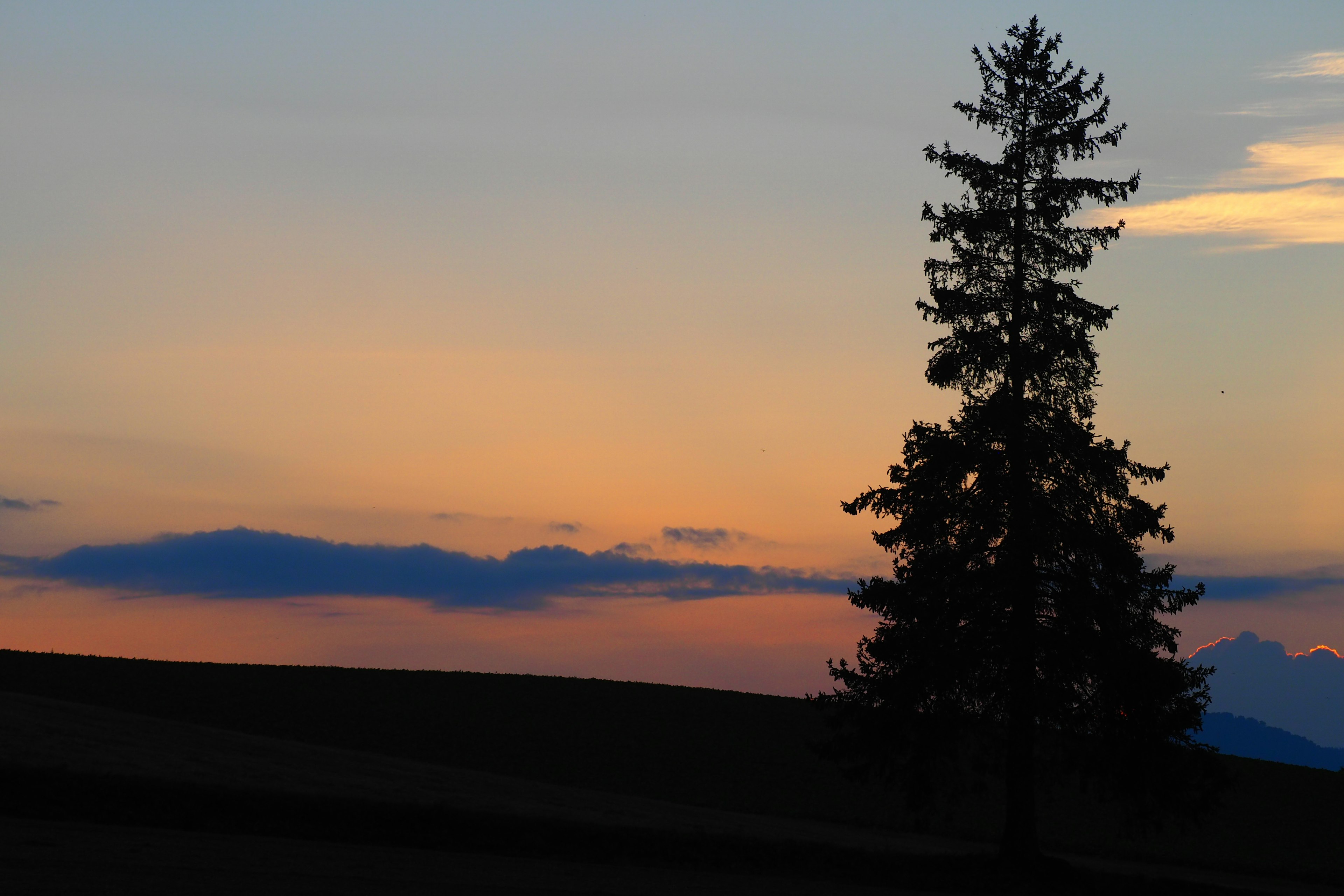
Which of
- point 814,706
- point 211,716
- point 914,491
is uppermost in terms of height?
point 914,491

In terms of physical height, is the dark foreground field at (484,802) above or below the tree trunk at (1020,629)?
below

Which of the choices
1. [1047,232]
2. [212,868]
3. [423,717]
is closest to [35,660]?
[423,717]

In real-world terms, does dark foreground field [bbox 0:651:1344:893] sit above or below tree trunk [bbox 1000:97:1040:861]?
below

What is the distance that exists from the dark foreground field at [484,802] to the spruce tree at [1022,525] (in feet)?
10.7

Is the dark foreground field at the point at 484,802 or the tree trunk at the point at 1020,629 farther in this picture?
the tree trunk at the point at 1020,629

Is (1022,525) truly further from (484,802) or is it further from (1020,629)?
(484,802)

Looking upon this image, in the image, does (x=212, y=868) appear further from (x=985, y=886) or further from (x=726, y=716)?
(x=726, y=716)

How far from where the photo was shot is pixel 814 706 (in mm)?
26562

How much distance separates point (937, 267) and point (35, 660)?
5511 cm

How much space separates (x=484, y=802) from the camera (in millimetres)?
30844

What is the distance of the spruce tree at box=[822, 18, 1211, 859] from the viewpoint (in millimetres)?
23984

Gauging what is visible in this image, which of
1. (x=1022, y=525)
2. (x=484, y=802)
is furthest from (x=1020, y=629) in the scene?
(x=484, y=802)

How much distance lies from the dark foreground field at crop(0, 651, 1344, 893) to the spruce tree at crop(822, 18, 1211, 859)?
328 centimetres

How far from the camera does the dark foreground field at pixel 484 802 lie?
20.2 m
